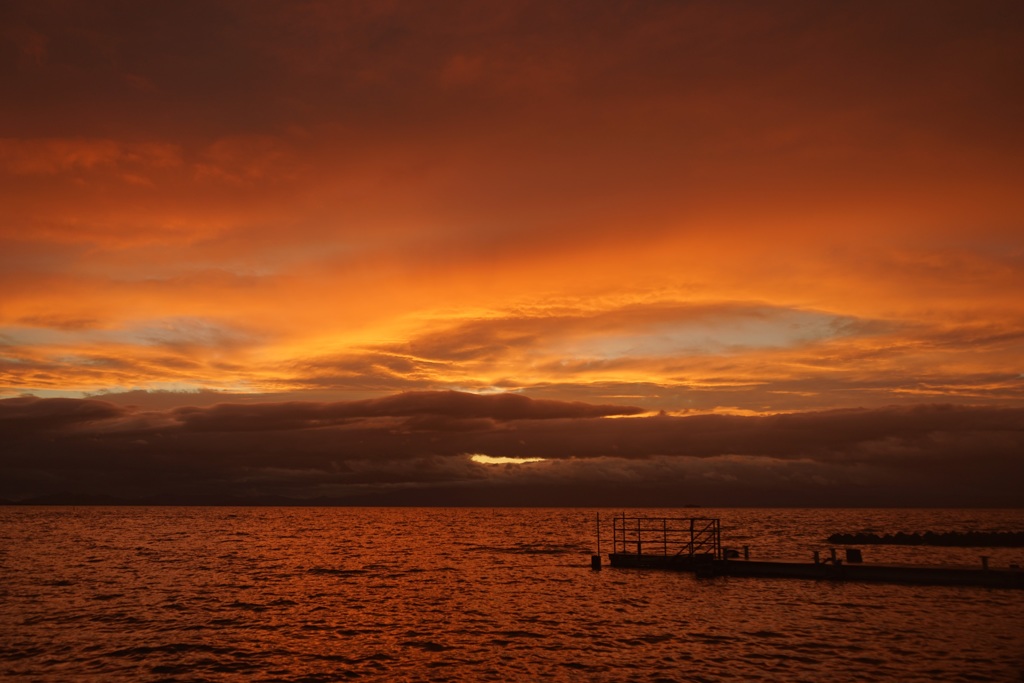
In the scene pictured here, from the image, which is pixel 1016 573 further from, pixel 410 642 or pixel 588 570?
pixel 410 642

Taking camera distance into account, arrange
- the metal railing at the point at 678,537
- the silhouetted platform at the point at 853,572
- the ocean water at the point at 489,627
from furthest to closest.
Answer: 1. the metal railing at the point at 678,537
2. the silhouetted platform at the point at 853,572
3. the ocean water at the point at 489,627

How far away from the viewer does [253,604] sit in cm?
5206

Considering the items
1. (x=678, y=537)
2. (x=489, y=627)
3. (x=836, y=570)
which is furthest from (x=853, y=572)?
(x=678, y=537)

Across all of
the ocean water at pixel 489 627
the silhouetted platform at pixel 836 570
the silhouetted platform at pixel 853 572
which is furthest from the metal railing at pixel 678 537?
the ocean water at pixel 489 627

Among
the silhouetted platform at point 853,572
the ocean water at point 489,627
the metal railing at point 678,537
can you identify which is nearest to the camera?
the ocean water at point 489,627

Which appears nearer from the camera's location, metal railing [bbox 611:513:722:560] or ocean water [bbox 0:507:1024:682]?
ocean water [bbox 0:507:1024:682]

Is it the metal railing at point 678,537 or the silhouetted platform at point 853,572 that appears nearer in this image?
the silhouetted platform at point 853,572

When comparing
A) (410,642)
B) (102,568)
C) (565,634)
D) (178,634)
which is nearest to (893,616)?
(565,634)

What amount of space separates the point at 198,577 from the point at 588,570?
124 ft

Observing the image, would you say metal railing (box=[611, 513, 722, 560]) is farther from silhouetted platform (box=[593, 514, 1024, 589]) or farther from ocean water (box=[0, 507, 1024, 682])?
ocean water (box=[0, 507, 1024, 682])

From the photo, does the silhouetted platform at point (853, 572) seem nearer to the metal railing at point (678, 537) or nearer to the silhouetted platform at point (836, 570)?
the silhouetted platform at point (836, 570)

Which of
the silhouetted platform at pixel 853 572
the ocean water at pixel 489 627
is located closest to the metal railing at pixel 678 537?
the silhouetted platform at pixel 853 572

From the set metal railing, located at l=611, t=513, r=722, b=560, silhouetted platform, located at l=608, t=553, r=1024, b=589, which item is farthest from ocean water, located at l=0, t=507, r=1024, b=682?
metal railing, located at l=611, t=513, r=722, b=560

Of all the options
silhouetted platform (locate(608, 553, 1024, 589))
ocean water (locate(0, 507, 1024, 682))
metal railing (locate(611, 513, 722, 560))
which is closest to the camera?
ocean water (locate(0, 507, 1024, 682))
